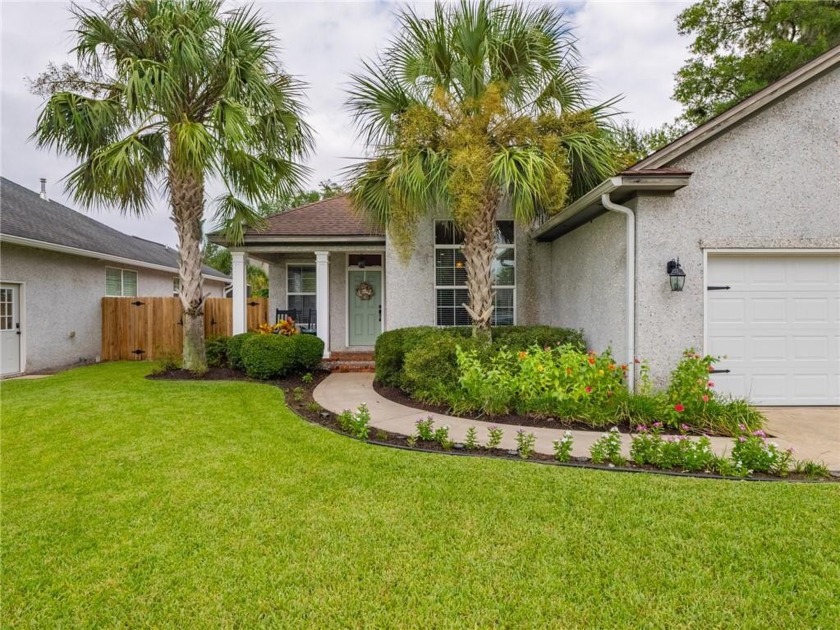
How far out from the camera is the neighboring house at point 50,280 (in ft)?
32.6

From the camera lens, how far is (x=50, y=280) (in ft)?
36.0

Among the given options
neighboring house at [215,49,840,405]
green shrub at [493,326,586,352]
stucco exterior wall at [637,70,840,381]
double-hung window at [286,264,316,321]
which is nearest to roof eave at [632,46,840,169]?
neighboring house at [215,49,840,405]

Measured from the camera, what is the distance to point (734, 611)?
2.27 metres

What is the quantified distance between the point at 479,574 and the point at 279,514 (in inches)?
63.7

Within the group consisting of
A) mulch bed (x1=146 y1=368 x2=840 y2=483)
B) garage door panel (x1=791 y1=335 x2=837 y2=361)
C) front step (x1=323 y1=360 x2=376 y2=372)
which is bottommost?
mulch bed (x1=146 y1=368 x2=840 y2=483)

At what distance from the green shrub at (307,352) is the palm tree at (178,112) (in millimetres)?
2193

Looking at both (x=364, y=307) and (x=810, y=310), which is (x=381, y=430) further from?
(x=364, y=307)

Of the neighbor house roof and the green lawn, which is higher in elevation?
the neighbor house roof

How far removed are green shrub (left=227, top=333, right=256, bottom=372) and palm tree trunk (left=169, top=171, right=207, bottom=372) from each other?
56cm

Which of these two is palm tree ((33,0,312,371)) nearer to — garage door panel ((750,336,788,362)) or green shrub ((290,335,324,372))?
green shrub ((290,335,324,372))

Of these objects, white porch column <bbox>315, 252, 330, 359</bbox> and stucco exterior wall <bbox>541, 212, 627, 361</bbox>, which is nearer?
stucco exterior wall <bbox>541, 212, 627, 361</bbox>

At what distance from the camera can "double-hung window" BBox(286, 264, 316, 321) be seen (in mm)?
12438

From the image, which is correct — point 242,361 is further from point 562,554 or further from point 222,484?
point 562,554

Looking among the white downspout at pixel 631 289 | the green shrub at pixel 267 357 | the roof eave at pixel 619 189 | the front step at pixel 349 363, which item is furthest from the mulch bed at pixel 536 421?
the front step at pixel 349 363
